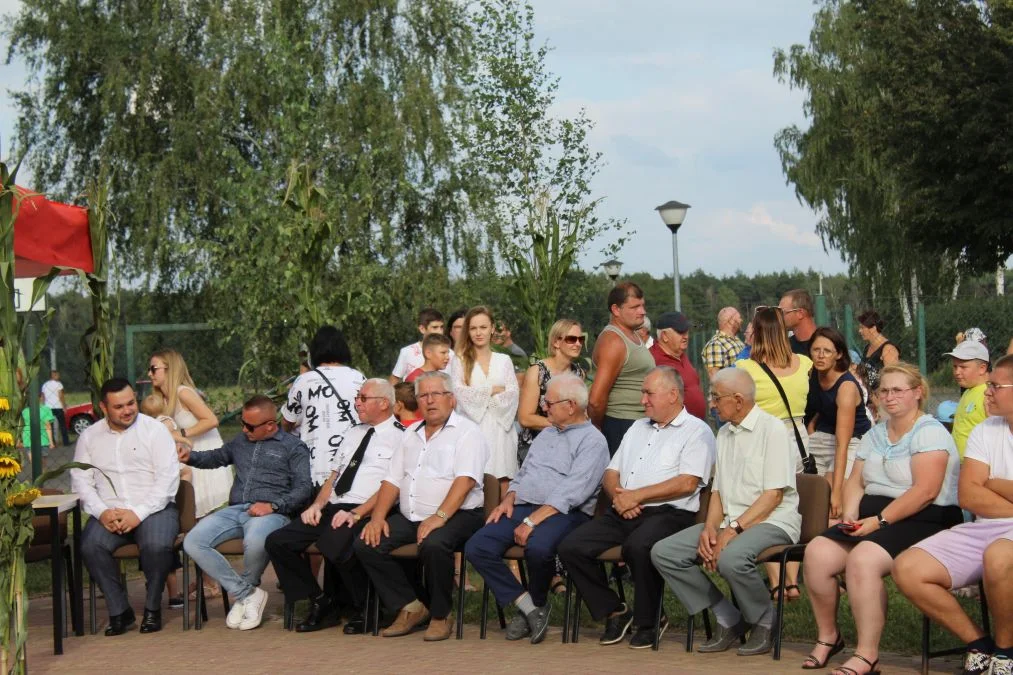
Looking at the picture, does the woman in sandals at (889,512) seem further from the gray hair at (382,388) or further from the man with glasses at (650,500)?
the gray hair at (382,388)

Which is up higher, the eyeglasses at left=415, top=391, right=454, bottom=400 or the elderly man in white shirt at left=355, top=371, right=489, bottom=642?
the eyeglasses at left=415, top=391, right=454, bottom=400

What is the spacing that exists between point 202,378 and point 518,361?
400 centimetres

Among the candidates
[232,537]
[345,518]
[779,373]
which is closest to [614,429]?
[779,373]

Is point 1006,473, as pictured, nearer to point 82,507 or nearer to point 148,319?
point 82,507

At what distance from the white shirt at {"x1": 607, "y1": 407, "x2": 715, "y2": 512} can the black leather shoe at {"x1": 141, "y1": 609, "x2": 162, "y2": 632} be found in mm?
3048

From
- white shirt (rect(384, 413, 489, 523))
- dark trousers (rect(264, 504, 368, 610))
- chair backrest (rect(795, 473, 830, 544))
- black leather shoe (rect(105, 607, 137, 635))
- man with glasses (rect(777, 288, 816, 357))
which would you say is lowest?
black leather shoe (rect(105, 607, 137, 635))

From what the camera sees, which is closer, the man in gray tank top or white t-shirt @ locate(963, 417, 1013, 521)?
white t-shirt @ locate(963, 417, 1013, 521)

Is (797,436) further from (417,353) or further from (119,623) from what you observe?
(119,623)

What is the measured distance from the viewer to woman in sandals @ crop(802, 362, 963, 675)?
19.1ft

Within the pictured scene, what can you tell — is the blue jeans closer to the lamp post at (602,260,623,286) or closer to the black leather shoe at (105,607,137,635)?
the black leather shoe at (105,607,137,635)

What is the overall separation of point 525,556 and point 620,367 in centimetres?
146

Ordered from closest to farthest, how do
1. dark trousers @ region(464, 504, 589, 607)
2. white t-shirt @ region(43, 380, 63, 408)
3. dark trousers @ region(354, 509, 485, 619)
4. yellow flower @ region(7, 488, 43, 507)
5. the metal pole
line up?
1. yellow flower @ region(7, 488, 43, 507)
2. dark trousers @ region(464, 504, 589, 607)
3. dark trousers @ region(354, 509, 485, 619)
4. the metal pole
5. white t-shirt @ region(43, 380, 63, 408)

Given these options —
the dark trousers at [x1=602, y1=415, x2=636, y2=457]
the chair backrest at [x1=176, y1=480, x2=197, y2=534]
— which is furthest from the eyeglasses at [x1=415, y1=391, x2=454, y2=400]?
the chair backrest at [x1=176, y1=480, x2=197, y2=534]

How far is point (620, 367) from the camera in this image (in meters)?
7.90
